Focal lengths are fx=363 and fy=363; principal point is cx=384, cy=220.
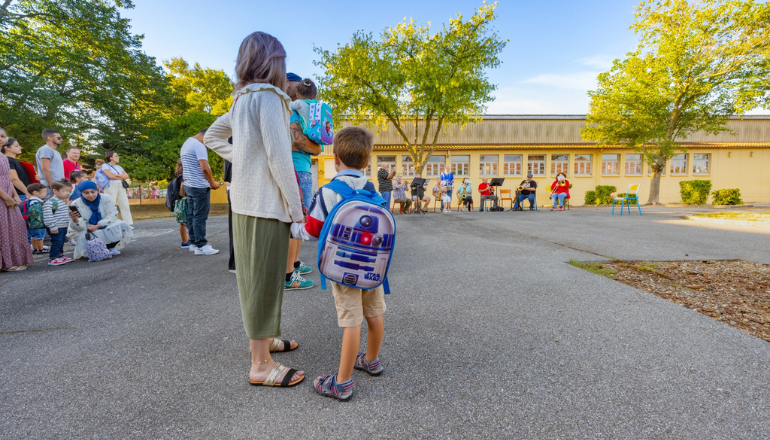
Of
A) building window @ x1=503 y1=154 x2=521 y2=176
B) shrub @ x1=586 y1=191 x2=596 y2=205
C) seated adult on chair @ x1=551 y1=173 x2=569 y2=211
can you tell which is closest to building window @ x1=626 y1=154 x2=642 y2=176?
shrub @ x1=586 y1=191 x2=596 y2=205

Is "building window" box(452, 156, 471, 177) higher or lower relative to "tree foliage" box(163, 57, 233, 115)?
lower

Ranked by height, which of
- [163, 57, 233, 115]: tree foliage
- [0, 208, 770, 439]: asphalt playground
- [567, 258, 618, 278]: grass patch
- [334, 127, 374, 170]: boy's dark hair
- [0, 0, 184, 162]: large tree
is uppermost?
[163, 57, 233, 115]: tree foliage

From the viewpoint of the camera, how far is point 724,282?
4113 mm

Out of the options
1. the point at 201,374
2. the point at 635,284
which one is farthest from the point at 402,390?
the point at 635,284

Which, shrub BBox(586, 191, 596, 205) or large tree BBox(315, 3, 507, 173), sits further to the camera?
shrub BBox(586, 191, 596, 205)

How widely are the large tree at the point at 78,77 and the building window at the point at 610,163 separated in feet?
96.2

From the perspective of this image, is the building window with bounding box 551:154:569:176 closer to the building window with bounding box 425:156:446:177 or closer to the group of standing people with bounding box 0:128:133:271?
the building window with bounding box 425:156:446:177

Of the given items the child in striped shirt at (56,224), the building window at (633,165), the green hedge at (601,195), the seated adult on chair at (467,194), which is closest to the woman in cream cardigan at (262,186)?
the child in striped shirt at (56,224)

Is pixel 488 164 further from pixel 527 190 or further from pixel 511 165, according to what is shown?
pixel 527 190

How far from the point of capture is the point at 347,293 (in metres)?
1.92

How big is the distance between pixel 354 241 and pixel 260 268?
1.91 feet

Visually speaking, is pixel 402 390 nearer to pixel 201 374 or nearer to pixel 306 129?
pixel 201 374

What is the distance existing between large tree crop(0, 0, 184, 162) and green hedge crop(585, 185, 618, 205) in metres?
28.0

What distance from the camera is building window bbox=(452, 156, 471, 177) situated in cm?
2736
